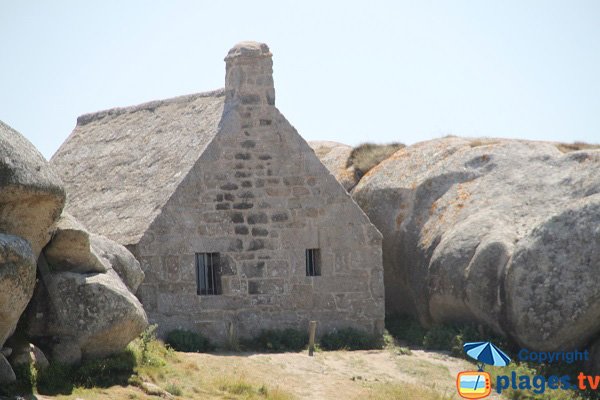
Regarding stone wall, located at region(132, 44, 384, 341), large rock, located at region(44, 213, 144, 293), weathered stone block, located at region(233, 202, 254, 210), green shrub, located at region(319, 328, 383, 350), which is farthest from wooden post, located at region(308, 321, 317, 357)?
large rock, located at region(44, 213, 144, 293)

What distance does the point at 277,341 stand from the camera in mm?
20250

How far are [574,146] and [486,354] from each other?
5903 mm

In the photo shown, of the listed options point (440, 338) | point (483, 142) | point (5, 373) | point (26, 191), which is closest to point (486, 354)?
point (440, 338)

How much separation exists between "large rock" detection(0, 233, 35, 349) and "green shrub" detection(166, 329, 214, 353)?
579 cm

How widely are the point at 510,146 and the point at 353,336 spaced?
18.0 feet

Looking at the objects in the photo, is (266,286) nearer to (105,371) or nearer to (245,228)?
(245,228)

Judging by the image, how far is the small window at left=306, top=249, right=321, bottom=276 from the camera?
69.9 ft

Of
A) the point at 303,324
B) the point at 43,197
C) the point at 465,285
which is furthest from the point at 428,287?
the point at 43,197

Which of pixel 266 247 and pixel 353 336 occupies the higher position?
pixel 266 247

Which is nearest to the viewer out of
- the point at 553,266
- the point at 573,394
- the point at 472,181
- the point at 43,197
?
the point at 43,197

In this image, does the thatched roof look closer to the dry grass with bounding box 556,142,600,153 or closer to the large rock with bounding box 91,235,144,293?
the large rock with bounding box 91,235,144,293

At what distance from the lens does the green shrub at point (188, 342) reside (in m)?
19.5

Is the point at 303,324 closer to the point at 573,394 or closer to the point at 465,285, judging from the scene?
the point at 465,285

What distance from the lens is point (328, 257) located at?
69.8 ft
